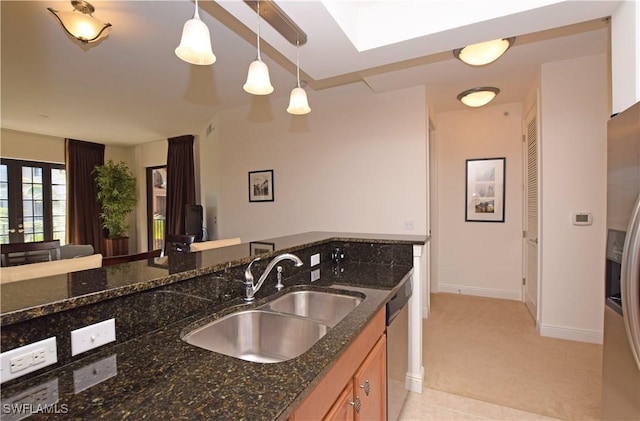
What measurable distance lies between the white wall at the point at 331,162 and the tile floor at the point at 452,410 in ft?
5.58

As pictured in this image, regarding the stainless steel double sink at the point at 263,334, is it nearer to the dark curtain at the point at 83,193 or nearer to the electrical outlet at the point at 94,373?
the electrical outlet at the point at 94,373

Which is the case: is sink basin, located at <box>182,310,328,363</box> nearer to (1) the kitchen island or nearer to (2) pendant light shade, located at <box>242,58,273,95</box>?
(1) the kitchen island

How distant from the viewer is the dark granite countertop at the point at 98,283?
0.81 meters

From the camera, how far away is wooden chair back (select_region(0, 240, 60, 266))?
10.6ft

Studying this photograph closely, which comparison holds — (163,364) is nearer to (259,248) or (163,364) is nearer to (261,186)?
(259,248)

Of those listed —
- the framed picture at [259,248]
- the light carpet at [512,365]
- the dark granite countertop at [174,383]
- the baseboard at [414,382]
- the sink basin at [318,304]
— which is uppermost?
the framed picture at [259,248]

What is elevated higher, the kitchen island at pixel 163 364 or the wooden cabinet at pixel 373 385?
the kitchen island at pixel 163 364

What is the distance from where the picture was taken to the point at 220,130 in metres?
4.81

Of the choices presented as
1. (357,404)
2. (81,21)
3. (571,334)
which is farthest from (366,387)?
(81,21)

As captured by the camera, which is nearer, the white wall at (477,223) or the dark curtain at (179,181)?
the white wall at (477,223)

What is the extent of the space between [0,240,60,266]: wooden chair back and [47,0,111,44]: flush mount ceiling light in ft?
8.19

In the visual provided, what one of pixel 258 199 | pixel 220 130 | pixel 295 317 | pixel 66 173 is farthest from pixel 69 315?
pixel 66 173

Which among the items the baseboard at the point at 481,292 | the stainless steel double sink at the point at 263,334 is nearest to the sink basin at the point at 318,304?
the stainless steel double sink at the point at 263,334

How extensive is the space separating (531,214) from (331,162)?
245cm
